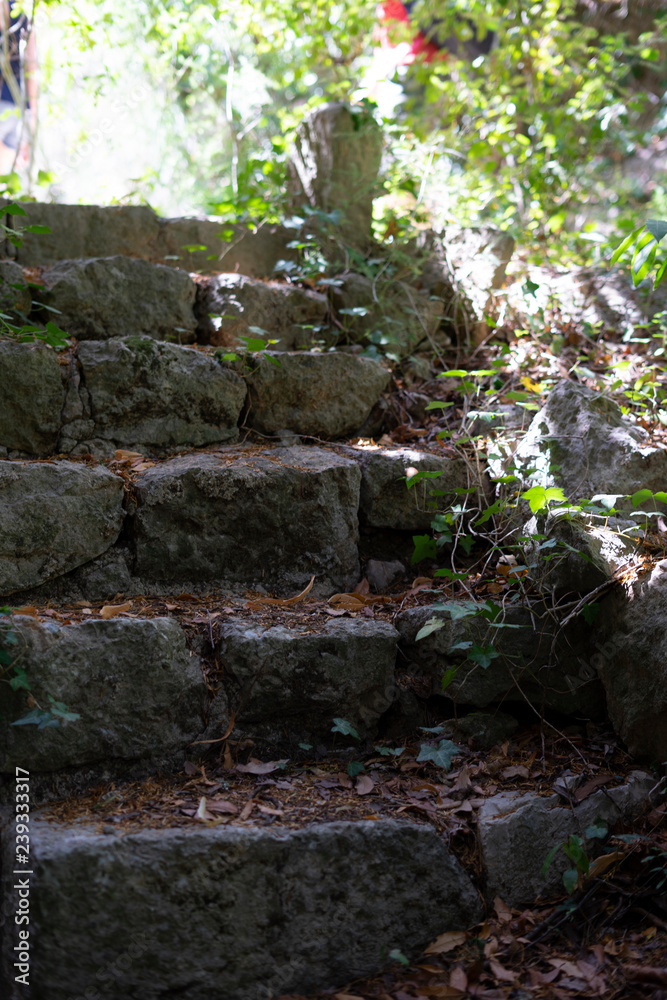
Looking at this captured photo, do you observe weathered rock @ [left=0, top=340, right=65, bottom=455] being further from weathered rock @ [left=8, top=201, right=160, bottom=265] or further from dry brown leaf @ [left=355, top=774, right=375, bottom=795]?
dry brown leaf @ [left=355, top=774, right=375, bottom=795]

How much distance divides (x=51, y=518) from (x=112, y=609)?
453 mm

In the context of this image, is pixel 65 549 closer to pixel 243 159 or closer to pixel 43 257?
pixel 43 257

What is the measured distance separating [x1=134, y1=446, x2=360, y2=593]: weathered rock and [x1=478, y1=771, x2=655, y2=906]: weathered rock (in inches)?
46.5

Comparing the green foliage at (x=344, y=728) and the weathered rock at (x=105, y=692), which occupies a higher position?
the weathered rock at (x=105, y=692)

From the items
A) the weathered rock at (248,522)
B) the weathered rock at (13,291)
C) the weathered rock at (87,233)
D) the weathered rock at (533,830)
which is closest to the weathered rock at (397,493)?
the weathered rock at (248,522)

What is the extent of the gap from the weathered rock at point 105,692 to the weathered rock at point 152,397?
116 cm

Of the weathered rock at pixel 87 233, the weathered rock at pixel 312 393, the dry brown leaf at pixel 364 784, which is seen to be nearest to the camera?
the dry brown leaf at pixel 364 784

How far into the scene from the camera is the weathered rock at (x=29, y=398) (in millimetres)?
2879

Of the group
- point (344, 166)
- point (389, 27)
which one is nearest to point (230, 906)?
point (344, 166)

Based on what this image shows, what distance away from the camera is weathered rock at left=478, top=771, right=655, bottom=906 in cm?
199


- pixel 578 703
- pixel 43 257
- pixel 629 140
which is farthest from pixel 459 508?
pixel 629 140

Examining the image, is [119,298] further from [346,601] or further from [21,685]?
[21,685]

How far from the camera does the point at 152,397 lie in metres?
3.17

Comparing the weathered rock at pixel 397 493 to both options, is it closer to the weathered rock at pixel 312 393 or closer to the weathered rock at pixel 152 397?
the weathered rock at pixel 312 393
